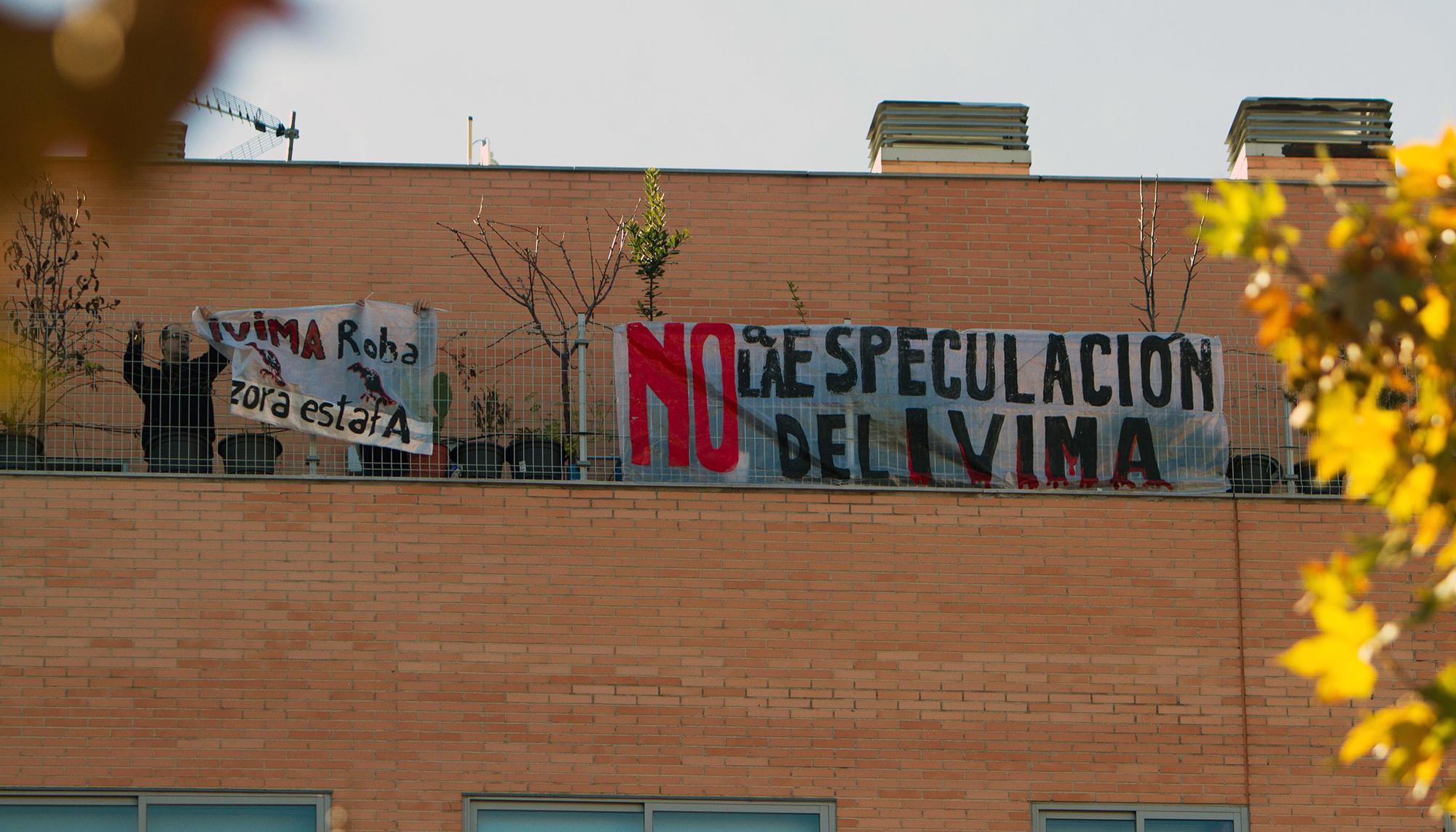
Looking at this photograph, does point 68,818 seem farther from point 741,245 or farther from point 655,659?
point 741,245

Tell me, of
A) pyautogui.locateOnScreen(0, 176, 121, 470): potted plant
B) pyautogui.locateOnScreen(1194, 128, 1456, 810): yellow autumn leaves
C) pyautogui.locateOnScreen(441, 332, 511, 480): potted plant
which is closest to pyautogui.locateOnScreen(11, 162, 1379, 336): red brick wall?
pyautogui.locateOnScreen(0, 176, 121, 470): potted plant

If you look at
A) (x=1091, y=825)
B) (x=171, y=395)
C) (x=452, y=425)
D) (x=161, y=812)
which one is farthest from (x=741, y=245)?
(x=161, y=812)

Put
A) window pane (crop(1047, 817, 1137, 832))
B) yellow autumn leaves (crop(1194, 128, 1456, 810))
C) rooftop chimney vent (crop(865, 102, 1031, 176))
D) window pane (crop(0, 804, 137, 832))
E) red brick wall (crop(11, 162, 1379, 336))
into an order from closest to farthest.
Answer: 1. yellow autumn leaves (crop(1194, 128, 1456, 810))
2. window pane (crop(0, 804, 137, 832))
3. window pane (crop(1047, 817, 1137, 832))
4. red brick wall (crop(11, 162, 1379, 336))
5. rooftop chimney vent (crop(865, 102, 1031, 176))

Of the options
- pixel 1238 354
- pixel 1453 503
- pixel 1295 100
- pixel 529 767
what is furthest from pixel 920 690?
pixel 1295 100

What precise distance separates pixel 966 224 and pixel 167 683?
7.35 m

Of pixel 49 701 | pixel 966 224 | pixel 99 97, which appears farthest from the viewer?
pixel 966 224

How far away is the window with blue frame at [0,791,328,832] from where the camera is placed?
1045 centimetres

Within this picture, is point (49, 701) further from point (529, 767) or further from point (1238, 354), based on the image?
point (1238, 354)

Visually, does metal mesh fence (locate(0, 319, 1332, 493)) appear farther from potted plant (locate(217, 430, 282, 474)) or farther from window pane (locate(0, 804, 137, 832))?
window pane (locate(0, 804, 137, 832))

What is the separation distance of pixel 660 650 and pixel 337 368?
9.50ft

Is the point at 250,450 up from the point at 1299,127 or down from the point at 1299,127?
down

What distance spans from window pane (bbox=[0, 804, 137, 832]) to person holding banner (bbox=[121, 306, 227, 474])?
7.14 feet

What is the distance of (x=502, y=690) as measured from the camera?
10789 mm

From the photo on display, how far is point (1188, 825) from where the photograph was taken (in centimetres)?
Result: 1107
